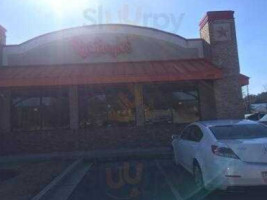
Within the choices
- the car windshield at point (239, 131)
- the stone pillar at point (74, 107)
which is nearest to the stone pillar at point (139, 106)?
the stone pillar at point (74, 107)

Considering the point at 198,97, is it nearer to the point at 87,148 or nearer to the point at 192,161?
the point at 87,148

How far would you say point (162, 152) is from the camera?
54.8 feet

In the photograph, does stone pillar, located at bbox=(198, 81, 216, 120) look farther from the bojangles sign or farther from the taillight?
the taillight

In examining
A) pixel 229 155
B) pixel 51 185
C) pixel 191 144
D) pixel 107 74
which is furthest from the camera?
pixel 107 74

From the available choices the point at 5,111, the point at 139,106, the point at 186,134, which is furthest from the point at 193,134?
the point at 5,111

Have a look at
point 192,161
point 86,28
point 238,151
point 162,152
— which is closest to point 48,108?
point 86,28

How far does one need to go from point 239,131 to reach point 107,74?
353 inches

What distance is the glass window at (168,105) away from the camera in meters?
19.5

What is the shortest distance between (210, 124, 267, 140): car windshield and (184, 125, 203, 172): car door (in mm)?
525

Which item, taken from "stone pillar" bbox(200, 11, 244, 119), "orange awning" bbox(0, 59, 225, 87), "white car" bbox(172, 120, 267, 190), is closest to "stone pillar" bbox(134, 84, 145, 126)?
"orange awning" bbox(0, 59, 225, 87)

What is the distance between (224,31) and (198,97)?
335cm

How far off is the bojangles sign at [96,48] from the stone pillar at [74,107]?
1718mm

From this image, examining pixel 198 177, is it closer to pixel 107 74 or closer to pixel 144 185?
pixel 144 185

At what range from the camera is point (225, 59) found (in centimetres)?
1925
